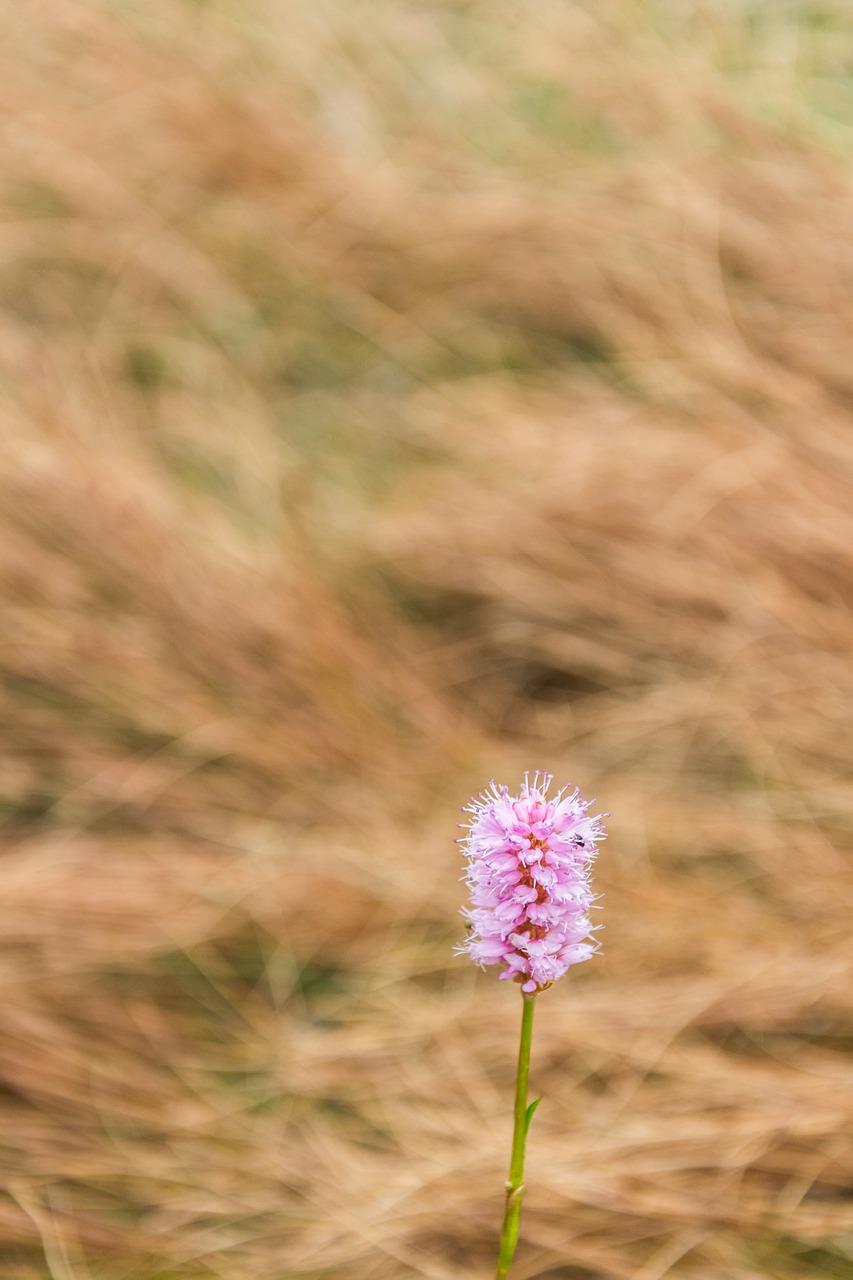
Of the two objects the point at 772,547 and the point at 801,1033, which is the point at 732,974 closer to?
the point at 801,1033

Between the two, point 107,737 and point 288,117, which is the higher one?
point 288,117

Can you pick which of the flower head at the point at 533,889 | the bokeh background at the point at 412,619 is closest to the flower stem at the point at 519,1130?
the flower head at the point at 533,889

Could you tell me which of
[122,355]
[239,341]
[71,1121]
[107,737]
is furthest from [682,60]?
[71,1121]

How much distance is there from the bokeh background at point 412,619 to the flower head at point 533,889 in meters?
0.68

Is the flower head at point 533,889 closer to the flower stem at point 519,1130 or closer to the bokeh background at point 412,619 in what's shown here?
the flower stem at point 519,1130

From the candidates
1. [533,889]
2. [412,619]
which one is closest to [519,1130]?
[533,889]

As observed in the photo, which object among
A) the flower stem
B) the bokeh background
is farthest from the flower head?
the bokeh background

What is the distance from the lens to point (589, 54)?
8.34 ft

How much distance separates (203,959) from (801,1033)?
0.61 meters

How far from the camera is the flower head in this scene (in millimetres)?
635

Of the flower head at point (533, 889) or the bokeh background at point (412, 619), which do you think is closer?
the flower head at point (533, 889)

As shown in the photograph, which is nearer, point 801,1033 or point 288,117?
point 801,1033

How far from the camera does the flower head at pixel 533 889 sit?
2.08 feet

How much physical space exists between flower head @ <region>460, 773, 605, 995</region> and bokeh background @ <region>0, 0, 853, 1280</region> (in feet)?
2.23
